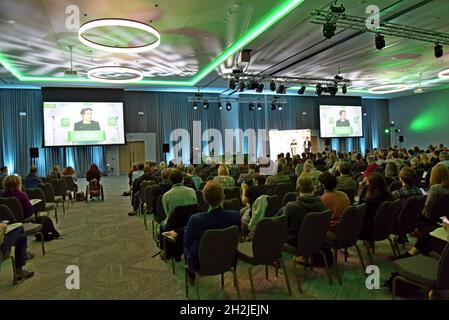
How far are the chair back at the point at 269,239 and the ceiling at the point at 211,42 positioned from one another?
559 centimetres

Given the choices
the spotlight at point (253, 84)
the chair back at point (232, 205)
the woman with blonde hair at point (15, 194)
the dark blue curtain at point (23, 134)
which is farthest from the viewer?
the dark blue curtain at point (23, 134)

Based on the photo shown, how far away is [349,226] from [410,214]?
3.57 feet

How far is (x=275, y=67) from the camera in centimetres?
1341

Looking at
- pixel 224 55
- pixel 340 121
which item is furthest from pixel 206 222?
pixel 340 121

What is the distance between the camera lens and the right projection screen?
21188mm

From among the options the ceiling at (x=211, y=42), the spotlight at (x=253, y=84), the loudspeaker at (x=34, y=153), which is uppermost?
the ceiling at (x=211, y=42)

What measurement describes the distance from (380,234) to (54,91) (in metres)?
15.7

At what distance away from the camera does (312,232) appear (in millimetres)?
3355

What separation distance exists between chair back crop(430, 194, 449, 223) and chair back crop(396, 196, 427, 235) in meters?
0.17

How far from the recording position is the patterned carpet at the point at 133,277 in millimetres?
3455

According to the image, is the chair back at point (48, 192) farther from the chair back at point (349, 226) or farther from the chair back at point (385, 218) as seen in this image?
the chair back at point (385, 218)

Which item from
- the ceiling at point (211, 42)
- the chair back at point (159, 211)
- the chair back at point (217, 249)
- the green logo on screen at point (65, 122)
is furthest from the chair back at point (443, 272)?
the green logo on screen at point (65, 122)

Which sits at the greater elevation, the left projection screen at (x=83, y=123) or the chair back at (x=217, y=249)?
the left projection screen at (x=83, y=123)

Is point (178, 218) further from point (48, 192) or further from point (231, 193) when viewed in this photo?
point (48, 192)
